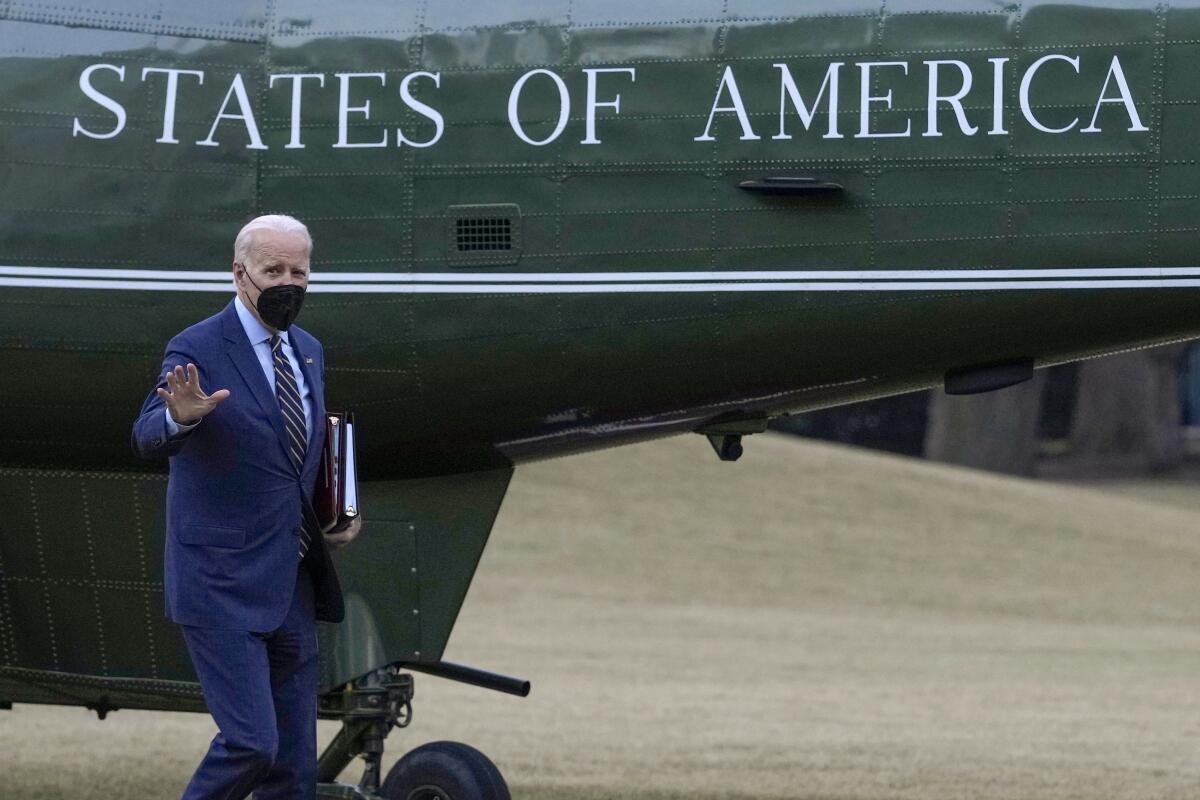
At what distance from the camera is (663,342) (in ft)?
22.3

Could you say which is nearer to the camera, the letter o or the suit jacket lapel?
the suit jacket lapel

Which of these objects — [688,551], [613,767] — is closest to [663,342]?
[613,767]

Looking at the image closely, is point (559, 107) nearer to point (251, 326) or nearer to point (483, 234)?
point (483, 234)

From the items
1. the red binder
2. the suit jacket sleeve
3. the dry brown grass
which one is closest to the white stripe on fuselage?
the red binder

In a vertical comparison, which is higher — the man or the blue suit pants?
the man

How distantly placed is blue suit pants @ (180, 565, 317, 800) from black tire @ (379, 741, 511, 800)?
1.48m

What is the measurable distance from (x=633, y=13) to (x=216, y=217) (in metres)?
1.60

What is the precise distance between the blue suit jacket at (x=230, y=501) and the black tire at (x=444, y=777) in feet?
5.79

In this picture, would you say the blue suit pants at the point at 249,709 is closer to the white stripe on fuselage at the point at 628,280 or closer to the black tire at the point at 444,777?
the black tire at the point at 444,777

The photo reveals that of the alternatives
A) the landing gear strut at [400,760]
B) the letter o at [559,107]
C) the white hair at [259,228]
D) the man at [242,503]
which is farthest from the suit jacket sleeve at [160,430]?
the landing gear strut at [400,760]

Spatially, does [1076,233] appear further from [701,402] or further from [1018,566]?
[1018,566]

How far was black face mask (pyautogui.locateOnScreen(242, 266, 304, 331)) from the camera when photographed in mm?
5387

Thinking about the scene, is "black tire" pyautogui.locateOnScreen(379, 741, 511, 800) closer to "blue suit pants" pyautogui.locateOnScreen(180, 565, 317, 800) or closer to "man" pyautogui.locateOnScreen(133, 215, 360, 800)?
"blue suit pants" pyautogui.locateOnScreen(180, 565, 317, 800)

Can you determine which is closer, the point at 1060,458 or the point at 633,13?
the point at 633,13
